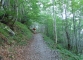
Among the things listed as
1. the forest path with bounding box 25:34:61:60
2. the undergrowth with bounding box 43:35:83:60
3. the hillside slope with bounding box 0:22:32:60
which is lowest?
the undergrowth with bounding box 43:35:83:60

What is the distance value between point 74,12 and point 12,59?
699 inches

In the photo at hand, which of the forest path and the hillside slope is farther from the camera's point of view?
the forest path

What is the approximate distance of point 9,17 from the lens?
57.9 ft

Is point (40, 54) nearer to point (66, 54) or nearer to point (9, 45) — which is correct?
point (9, 45)

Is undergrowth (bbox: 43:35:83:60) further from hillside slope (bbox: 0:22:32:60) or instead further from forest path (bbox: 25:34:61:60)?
hillside slope (bbox: 0:22:32:60)

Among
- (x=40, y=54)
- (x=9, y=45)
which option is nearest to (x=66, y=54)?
(x=40, y=54)

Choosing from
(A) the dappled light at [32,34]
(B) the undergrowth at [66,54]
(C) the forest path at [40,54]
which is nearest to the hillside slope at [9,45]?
(A) the dappled light at [32,34]

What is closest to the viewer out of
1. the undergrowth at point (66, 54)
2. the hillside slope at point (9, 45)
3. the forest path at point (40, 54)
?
the hillside slope at point (9, 45)

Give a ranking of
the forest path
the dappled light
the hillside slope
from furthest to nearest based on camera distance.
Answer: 1. the dappled light
2. the forest path
3. the hillside slope

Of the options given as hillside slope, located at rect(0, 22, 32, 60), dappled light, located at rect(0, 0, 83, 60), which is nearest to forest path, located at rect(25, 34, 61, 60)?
dappled light, located at rect(0, 0, 83, 60)

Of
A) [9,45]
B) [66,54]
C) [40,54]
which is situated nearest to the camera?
[9,45]

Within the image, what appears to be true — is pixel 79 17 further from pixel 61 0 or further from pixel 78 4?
pixel 61 0

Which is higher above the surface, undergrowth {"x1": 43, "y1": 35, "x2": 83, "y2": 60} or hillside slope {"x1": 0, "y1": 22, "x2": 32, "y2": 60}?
hillside slope {"x1": 0, "y1": 22, "x2": 32, "y2": 60}

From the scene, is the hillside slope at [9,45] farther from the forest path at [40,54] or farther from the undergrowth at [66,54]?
the undergrowth at [66,54]
